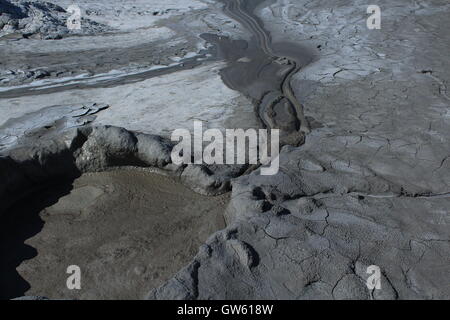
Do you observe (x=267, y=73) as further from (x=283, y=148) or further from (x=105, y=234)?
(x=105, y=234)

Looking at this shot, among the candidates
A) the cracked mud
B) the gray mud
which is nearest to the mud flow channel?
the cracked mud

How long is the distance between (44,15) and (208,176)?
6.53m

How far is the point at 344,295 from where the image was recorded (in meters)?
2.74

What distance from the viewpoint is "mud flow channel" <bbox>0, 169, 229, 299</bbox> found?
3.14 metres

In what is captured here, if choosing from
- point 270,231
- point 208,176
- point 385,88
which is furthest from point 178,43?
point 270,231

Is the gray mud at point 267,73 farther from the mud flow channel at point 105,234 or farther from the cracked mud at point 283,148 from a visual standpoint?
the mud flow channel at point 105,234

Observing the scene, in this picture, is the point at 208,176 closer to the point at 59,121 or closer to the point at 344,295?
the point at 344,295

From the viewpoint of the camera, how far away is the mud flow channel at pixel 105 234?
10.3ft

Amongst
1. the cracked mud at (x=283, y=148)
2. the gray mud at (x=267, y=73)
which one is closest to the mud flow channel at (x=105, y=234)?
the cracked mud at (x=283, y=148)

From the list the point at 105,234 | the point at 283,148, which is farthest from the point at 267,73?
the point at 105,234

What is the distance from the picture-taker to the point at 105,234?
3582 mm

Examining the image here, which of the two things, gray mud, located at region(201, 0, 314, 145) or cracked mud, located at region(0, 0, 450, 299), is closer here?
cracked mud, located at region(0, 0, 450, 299)

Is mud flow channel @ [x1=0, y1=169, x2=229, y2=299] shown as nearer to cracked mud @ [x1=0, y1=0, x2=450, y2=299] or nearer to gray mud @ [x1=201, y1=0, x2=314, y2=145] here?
cracked mud @ [x1=0, y1=0, x2=450, y2=299]

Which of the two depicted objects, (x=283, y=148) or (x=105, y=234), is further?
(x=283, y=148)
